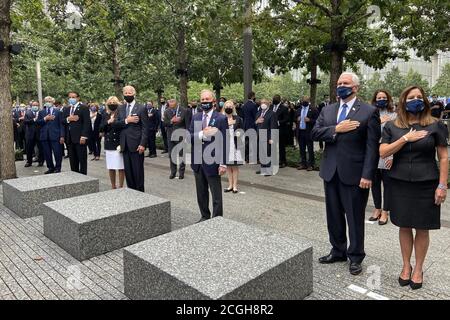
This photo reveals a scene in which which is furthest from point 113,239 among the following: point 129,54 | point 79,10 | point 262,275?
point 129,54

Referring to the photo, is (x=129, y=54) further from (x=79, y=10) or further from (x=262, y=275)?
(x=262, y=275)

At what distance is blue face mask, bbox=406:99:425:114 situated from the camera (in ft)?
13.0

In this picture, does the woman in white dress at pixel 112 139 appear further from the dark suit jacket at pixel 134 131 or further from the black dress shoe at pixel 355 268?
the black dress shoe at pixel 355 268

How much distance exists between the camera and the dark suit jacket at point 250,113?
42.5ft

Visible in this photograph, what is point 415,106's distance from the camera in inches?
157

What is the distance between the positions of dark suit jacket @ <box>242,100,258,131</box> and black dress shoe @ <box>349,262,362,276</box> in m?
8.71

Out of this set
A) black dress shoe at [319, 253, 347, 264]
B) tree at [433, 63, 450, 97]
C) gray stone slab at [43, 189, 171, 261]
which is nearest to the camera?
black dress shoe at [319, 253, 347, 264]

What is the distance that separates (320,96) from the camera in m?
61.7

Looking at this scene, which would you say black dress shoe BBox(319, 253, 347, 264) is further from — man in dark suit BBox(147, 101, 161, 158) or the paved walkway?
man in dark suit BBox(147, 101, 161, 158)

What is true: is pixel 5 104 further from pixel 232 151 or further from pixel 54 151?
pixel 232 151

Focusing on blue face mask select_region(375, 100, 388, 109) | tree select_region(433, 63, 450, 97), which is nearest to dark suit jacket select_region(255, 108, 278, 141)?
blue face mask select_region(375, 100, 388, 109)

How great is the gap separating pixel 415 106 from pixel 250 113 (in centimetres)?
911

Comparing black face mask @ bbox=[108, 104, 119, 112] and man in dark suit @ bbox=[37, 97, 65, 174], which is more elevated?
black face mask @ bbox=[108, 104, 119, 112]

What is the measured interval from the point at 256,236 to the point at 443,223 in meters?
3.92
